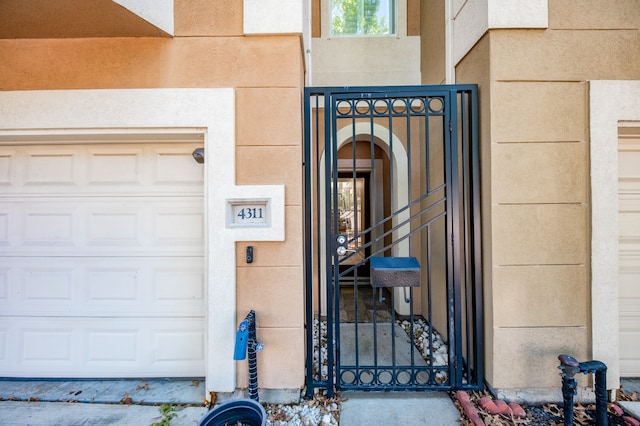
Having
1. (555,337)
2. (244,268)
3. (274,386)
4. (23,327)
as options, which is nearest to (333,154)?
(244,268)

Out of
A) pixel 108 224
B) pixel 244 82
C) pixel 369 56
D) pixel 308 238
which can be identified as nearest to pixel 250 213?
pixel 308 238

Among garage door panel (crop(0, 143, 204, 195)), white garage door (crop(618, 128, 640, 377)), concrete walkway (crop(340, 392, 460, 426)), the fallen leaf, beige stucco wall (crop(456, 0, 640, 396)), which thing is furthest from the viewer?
garage door panel (crop(0, 143, 204, 195))

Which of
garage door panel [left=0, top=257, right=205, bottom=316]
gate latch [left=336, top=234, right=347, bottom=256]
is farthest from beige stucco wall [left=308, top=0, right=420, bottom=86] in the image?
garage door panel [left=0, top=257, right=205, bottom=316]

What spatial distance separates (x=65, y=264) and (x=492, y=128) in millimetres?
3944

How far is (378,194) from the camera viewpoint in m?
5.45

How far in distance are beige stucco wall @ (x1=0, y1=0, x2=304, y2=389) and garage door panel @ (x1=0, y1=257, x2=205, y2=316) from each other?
0.68 meters

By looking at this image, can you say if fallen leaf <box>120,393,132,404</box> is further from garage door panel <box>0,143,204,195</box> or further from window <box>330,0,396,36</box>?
window <box>330,0,396,36</box>

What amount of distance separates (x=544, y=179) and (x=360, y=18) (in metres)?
3.38

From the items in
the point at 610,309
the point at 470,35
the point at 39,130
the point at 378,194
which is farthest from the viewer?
the point at 378,194

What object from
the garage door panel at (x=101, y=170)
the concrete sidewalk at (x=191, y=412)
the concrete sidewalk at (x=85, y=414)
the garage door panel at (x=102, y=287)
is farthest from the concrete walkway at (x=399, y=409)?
the garage door panel at (x=101, y=170)

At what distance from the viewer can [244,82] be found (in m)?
2.21

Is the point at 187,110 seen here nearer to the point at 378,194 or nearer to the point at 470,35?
the point at 470,35

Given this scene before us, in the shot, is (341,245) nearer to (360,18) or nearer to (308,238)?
(308,238)

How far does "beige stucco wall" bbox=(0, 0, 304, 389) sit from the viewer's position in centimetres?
219
